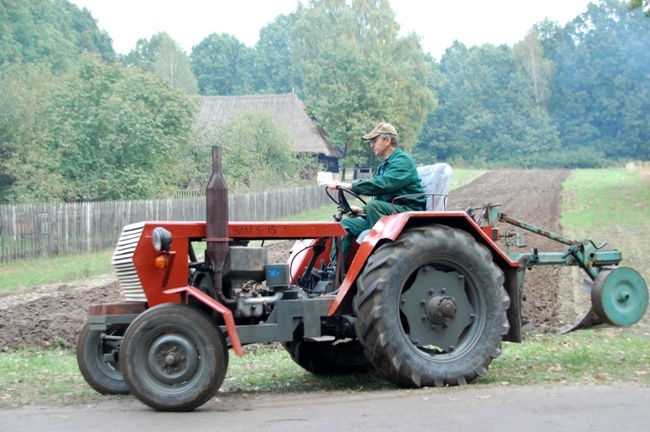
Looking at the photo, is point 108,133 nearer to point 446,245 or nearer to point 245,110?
point 245,110

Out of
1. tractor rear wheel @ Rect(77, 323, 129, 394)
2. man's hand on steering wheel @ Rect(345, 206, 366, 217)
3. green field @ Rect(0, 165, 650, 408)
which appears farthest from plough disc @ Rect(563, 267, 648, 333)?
tractor rear wheel @ Rect(77, 323, 129, 394)

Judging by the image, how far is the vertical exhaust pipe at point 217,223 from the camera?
246 inches

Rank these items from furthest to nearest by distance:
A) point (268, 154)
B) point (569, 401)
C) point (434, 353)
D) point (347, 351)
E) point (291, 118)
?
point (291, 118) → point (268, 154) → point (347, 351) → point (434, 353) → point (569, 401)

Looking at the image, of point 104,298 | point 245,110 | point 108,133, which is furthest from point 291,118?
point 104,298

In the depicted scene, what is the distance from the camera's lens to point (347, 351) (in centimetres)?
790

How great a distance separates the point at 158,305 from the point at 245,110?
36286 mm

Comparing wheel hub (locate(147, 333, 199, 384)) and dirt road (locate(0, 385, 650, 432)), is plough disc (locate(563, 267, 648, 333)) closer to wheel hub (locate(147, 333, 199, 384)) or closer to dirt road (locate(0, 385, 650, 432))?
dirt road (locate(0, 385, 650, 432))

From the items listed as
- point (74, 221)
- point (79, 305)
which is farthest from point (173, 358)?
point (74, 221)

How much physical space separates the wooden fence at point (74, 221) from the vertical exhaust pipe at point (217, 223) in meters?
15.3

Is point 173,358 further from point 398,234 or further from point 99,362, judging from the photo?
point 398,234

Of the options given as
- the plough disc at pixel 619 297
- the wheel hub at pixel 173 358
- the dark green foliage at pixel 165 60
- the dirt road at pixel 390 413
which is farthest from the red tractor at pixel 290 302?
the dark green foliage at pixel 165 60

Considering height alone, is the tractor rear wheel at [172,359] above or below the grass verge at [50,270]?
above

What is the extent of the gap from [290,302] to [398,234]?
102cm

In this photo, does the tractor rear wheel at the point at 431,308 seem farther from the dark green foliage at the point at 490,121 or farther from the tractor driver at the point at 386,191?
the dark green foliage at the point at 490,121
